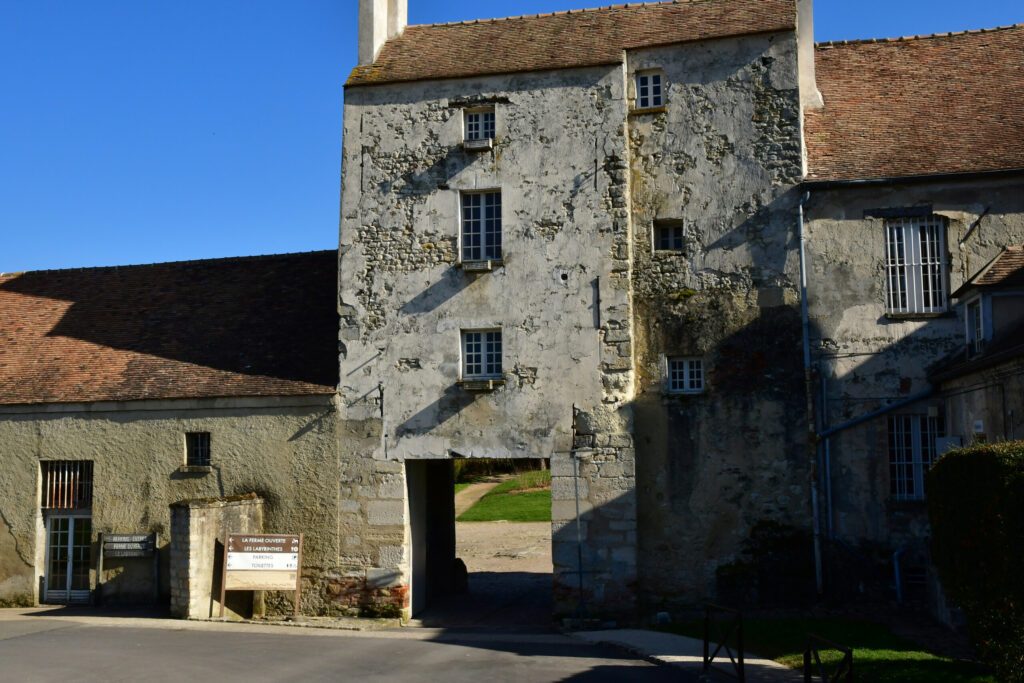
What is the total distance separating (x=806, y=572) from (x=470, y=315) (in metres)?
7.70

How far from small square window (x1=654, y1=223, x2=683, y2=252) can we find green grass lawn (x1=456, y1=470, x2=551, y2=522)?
58.6 ft

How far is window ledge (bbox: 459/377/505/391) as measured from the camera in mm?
18906

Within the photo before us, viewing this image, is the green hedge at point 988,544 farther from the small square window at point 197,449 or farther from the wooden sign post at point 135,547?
the wooden sign post at point 135,547

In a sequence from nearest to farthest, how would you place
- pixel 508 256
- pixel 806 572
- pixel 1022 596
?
pixel 1022 596 → pixel 806 572 → pixel 508 256

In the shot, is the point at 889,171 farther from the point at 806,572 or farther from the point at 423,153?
the point at 423,153

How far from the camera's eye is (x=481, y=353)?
19.3 meters

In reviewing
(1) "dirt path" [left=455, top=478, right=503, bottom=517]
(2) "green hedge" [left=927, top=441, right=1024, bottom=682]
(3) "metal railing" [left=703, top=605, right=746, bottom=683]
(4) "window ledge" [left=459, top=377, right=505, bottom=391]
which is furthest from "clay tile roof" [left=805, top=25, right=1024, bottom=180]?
(1) "dirt path" [left=455, top=478, right=503, bottom=517]

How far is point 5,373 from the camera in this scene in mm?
22000

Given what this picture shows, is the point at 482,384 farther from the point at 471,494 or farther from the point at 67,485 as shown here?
the point at 471,494

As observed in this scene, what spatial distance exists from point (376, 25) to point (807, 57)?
8.87 meters

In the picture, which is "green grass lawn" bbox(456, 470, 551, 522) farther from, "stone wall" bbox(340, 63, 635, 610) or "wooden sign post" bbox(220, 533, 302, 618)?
"wooden sign post" bbox(220, 533, 302, 618)

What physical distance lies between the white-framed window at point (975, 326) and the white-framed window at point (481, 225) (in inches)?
335

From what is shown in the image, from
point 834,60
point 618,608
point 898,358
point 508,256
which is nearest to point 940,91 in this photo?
point 834,60

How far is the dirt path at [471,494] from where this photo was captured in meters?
39.0
